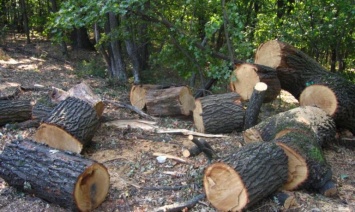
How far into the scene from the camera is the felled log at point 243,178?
340 centimetres

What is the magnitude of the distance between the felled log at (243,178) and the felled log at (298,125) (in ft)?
3.55

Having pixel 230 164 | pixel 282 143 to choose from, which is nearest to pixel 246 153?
pixel 230 164

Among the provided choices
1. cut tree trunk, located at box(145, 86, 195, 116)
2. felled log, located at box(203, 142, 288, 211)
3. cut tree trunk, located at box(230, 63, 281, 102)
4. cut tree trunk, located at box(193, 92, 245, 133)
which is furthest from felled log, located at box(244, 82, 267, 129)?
felled log, located at box(203, 142, 288, 211)

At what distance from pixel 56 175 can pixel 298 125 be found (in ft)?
10.1

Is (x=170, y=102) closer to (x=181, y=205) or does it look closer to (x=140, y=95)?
(x=140, y=95)

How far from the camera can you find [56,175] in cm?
362

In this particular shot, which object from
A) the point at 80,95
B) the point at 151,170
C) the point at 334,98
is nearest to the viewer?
the point at 151,170

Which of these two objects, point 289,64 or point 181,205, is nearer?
point 181,205

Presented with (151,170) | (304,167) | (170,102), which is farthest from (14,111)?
(304,167)

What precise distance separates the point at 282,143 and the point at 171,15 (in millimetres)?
4706

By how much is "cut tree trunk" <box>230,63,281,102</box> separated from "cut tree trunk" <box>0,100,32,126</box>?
346cm

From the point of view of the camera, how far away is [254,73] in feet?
19.1

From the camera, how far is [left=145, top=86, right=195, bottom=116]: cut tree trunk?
6.46 m

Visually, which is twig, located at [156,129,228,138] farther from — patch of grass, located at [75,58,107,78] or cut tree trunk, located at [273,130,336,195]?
patch of grass, located at [75,58,107,78]
